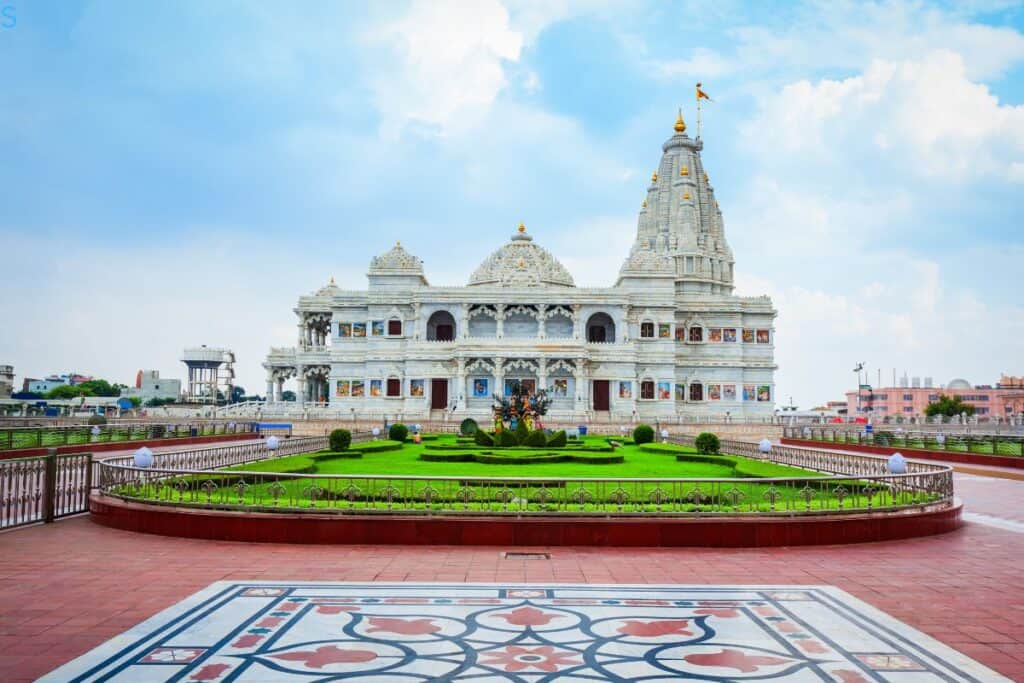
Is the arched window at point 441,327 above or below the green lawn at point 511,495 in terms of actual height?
above

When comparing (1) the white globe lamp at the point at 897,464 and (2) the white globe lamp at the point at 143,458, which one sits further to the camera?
(1) the white globe lamp at the point at 897,464

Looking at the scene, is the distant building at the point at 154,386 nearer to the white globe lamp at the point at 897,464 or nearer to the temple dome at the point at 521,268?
the temple dome at the point at 521,268

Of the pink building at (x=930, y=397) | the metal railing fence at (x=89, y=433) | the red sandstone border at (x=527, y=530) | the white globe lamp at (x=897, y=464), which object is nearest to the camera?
the red sandstone border at (x=527, y=530)

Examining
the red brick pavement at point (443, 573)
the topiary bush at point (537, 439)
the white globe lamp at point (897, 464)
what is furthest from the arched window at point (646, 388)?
the red brick pavement at point (443, 573)

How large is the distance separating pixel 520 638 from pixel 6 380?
4296 inches

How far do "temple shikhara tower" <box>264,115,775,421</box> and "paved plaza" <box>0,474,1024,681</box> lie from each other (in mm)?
43383

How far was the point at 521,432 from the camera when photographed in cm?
2884

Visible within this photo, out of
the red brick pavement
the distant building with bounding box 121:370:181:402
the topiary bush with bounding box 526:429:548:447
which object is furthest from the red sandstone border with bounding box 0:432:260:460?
the distant building with bounding box 121:370:181:402

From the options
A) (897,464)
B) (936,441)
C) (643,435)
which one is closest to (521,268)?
(643,435)

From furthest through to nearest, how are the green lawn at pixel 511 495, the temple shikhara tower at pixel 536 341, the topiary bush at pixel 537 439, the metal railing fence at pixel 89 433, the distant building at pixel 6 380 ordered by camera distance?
the distant building at pixel 6 380 < the temple shikhara tower at pixel 536 341 < the topiary bush at pixel 537 439 < the metal railing fence at pixel 89 433 < the green lawn at pixel 511 495

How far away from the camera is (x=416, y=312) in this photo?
63312mm

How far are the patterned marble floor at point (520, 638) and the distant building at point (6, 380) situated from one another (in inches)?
3993

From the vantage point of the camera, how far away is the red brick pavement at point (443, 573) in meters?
7.42

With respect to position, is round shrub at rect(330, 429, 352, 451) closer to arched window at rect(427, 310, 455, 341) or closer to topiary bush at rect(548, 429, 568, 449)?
topiary bush at rect(548, 429, 568, 449)
